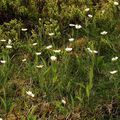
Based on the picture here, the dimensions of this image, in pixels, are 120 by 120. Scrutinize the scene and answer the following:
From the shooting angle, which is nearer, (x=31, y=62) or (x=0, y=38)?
(x=31, y=62)

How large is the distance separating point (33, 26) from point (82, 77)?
960mm

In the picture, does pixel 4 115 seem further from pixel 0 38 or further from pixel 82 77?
pixel 0 38

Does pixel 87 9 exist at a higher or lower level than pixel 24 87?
higher

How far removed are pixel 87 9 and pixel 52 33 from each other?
0.46 meters

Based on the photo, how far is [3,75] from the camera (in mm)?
3348

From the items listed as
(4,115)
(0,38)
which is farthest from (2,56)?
(4,115)

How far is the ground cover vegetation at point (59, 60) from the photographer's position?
305 cm

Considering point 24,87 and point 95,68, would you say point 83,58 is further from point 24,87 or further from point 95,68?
point 24,87

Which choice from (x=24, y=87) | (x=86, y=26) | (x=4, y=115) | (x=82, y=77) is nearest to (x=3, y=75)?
(x=24, y=87)

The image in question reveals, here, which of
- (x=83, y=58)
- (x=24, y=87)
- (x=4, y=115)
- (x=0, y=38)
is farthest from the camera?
(x=0, y=38)

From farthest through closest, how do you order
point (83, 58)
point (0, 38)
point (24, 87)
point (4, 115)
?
1. point (0, 38)
2. point (83, 58)
3. point (24, 87)
4. point (4, 115)

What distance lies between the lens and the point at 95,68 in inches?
134

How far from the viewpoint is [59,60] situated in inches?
140

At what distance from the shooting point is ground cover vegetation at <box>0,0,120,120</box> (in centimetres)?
305
